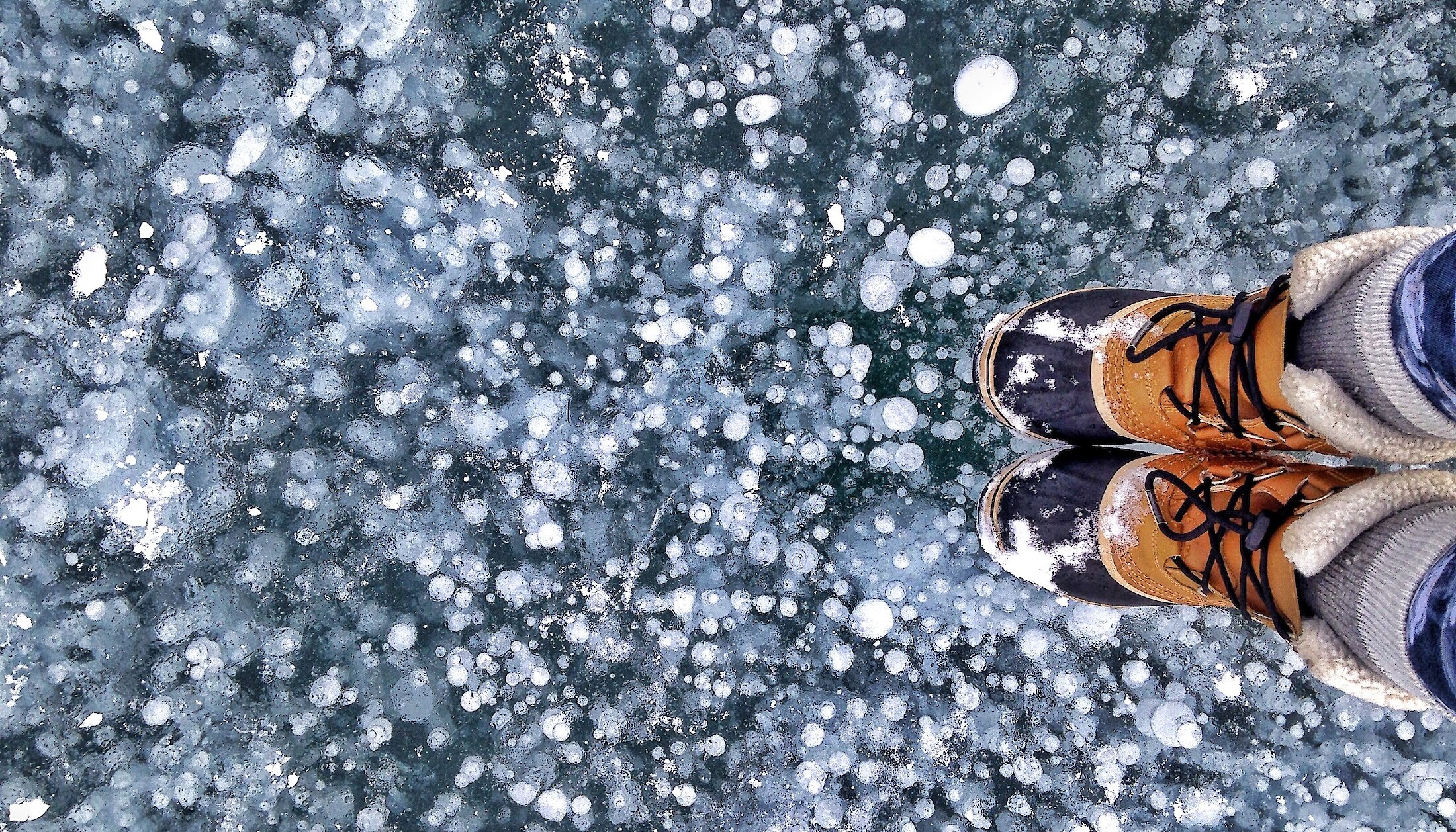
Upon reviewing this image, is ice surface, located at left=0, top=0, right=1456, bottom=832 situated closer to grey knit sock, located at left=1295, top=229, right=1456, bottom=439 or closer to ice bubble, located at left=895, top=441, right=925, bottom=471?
ice bubble, located at left=895, top=441, right=925, bottom=471

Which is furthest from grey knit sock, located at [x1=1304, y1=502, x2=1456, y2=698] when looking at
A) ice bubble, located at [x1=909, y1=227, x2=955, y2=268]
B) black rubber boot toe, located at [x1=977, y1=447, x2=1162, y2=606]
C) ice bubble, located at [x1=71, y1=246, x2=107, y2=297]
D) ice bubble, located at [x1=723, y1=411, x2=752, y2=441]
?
ice bubble, located at [x1=71, y1=246, x2=107, y2=297]

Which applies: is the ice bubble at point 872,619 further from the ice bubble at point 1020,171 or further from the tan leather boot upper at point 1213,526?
the ice bubble at point 1020,171

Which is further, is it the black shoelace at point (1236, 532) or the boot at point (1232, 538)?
the black shoelace at point (1236, 532)

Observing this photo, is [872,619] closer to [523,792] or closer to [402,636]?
[523,792]

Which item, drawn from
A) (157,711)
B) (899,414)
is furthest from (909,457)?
(157,711)

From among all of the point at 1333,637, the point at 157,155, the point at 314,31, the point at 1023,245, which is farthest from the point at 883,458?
the point at 157,155

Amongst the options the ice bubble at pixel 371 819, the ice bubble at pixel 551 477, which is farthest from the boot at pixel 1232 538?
the ice bubble at pixel 371 819
